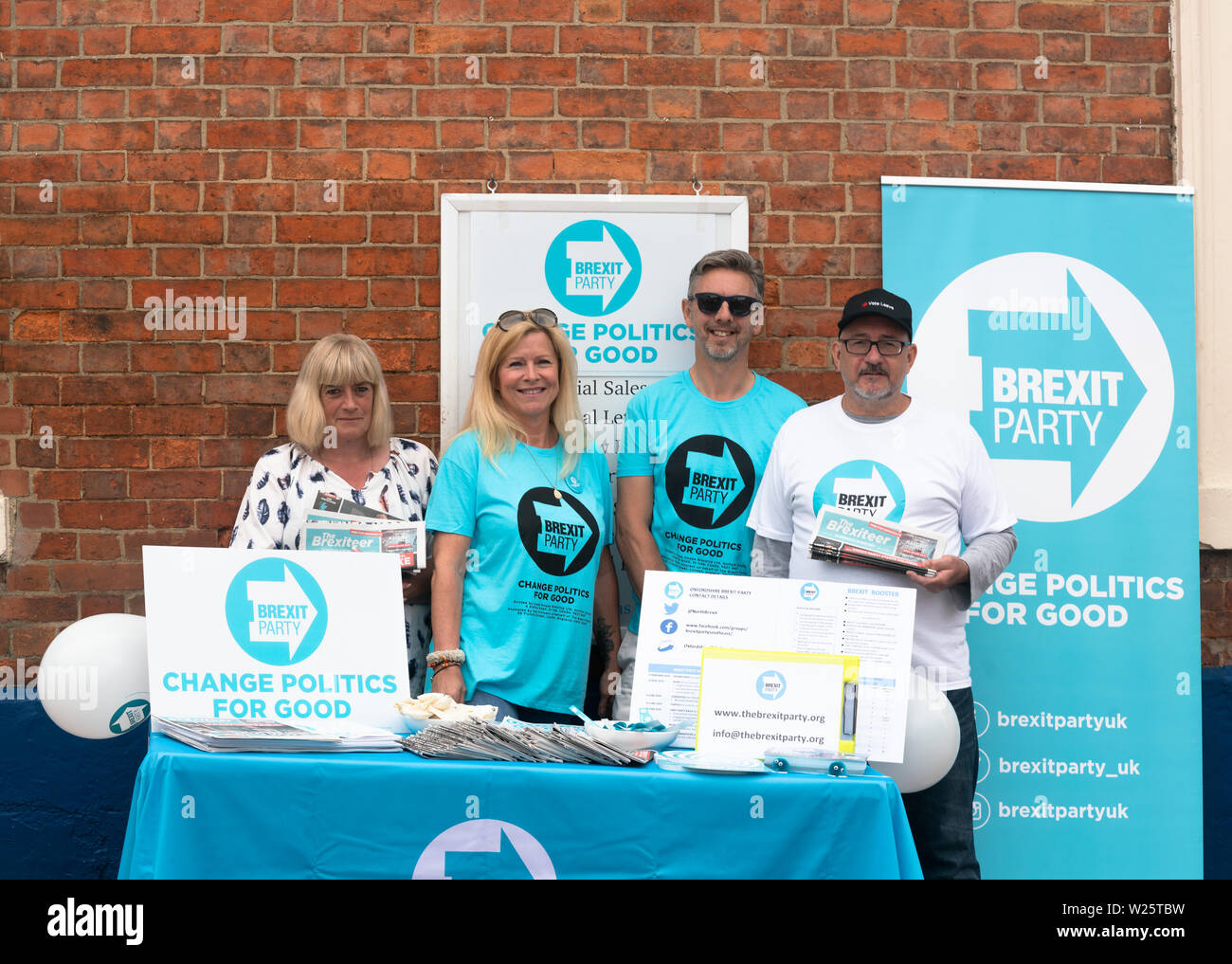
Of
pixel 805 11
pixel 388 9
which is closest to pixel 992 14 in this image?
pixel 805 11

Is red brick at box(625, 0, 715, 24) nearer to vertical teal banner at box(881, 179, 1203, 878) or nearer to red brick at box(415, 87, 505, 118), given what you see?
red brick at box(415, 87, 505, 118)

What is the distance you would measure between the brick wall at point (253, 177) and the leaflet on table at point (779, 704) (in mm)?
1862

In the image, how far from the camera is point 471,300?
427 centimetres

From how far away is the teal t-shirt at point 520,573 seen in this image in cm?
339

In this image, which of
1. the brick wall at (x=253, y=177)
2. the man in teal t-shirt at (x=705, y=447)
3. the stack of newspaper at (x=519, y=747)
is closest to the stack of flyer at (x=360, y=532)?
the man in teal t-shirt at (x=705, y=447)

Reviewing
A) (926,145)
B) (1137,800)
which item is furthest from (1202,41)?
(1137,800)

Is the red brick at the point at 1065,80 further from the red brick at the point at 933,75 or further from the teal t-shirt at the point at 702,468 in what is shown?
the teal t-shirt at the point at 702,468

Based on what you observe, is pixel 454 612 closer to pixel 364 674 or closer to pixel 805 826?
pixel 364 674

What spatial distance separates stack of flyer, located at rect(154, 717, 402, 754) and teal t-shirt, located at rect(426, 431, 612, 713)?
0.71 m

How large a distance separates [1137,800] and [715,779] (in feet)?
8.26

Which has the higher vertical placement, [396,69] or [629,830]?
[396,69]

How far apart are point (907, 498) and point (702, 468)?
0.75 m

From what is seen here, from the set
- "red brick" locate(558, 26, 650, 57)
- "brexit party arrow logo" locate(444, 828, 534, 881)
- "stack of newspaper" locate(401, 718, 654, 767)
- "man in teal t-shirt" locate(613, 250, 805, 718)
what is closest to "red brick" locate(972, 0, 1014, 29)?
"red brick" locate(558, 26, 650, 57)

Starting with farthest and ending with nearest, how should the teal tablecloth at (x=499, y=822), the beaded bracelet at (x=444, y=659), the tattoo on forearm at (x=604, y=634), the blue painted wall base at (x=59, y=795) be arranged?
the blue painted wall base at (x=59, y=795) < the tattoo on forearm at (x=604, y=634) < the beaded bracelet at (x=444, y=659) < the teal tablecloth at (x=499, y=822)
